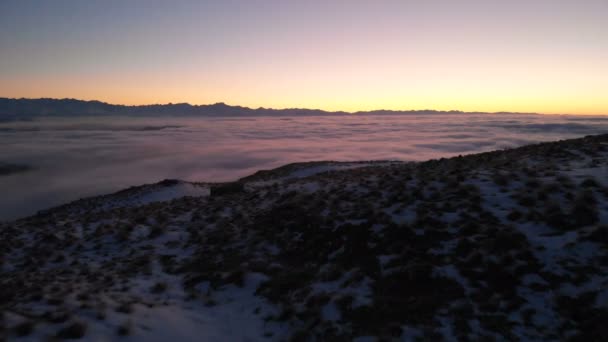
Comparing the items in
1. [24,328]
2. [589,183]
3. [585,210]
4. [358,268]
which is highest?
[589,183]

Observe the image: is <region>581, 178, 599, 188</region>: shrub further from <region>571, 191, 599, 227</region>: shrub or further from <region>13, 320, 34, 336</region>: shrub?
<region>13, 320, 34, 336</region>: shrub

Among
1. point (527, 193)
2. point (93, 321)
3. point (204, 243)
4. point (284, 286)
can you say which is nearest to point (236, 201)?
point (204, 243)

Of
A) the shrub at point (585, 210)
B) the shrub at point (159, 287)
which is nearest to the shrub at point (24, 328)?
Answer: the shrub at point (159, 287)

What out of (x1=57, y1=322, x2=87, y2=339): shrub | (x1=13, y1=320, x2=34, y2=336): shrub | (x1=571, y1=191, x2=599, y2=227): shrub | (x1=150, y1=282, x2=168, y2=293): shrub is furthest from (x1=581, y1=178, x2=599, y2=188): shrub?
(x1=13, y1=320, x2=34, y2=336): shrub

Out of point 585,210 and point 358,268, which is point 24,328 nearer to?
point 358,268

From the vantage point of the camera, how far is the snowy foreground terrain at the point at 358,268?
5527 mm

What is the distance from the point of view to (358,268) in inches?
302

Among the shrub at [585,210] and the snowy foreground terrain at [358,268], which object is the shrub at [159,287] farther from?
the shrub at [585,210]

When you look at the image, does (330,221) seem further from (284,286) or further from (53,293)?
(53,293)

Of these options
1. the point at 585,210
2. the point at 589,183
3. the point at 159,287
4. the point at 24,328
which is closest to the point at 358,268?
the point at 159,287

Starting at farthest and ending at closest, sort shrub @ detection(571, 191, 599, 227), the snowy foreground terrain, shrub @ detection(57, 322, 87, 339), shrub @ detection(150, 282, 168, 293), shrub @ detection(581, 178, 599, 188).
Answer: shrub @ detection(581, 178, 599, 188) < shrub @ detection(150, 282, 168, 293) < shrub @ detection(571, 191, 599, 227) < the snowy foreground terrain < shrub @ detection(57, 322, 87, 339)

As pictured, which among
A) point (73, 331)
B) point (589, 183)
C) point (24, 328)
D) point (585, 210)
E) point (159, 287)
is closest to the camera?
point (24, 328)

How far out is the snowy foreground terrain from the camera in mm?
5527

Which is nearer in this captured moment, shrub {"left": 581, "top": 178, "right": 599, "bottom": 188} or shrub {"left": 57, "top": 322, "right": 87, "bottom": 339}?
shrub {"left": 57, "top": 322, "right": 87, "bottom": 339}
